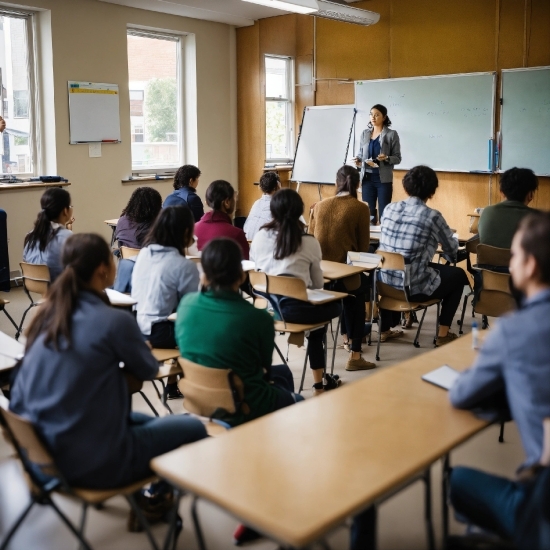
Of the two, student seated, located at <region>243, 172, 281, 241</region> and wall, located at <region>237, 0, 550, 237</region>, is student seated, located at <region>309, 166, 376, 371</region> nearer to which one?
student seated, located at <region>243, 172, 281, 241</region>

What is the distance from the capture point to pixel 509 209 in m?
4.52

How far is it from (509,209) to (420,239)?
61 cm

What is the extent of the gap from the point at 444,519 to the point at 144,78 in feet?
23.5

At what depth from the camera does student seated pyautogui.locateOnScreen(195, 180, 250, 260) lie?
4602 millimetres

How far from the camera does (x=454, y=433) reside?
74.2 inches

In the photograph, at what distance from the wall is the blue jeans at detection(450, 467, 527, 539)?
5.58 metres

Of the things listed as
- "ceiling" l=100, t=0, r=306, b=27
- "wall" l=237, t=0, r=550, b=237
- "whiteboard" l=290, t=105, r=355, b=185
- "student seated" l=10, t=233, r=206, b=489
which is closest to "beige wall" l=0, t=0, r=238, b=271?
"ceiling" l=100, t=0, r=306, b=27

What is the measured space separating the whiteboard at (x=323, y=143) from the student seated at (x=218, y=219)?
3991 millimetres

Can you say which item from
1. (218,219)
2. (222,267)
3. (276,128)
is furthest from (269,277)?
(276,128)

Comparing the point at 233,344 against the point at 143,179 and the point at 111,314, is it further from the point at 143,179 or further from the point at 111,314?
the point at 143,179

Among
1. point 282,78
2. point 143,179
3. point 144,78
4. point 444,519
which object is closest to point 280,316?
point 444,519

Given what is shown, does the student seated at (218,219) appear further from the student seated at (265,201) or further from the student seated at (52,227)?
the student seated at (52,227)

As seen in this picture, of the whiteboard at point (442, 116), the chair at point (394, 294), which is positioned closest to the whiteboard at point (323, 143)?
the whiteboard at point (442, 116)

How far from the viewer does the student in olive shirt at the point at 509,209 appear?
4.45m
